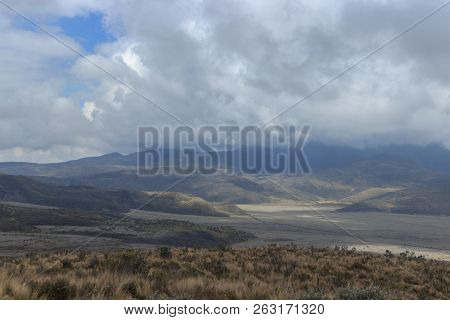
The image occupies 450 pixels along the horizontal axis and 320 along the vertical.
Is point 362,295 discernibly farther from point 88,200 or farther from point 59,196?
point 59,196

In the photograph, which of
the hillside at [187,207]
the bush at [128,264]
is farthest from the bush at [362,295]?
the hillside at [187,207]

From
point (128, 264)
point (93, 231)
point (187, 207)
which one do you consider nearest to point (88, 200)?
point (187, 207)

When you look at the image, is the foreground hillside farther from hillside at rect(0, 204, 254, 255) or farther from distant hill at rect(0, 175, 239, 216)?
distant hill at rect(0, 175, 239, 216)

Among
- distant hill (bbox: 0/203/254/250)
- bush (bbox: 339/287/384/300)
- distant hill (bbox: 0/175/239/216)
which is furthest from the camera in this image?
distant hill (bbox: 0/175/239/216)

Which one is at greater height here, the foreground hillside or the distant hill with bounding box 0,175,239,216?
the distant hill with bounding box 0,175,239,216

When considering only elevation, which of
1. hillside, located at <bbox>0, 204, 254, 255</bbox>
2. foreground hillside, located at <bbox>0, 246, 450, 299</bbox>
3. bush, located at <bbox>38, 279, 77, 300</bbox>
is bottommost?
hillside, located at <bbox>0, 204, 254, 255</bbox>

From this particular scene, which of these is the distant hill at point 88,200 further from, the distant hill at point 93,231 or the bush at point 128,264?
the bush at point 128,264

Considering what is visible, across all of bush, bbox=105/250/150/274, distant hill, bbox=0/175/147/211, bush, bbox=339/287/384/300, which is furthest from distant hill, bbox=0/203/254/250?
distant hill, bbox=0/175/147/211

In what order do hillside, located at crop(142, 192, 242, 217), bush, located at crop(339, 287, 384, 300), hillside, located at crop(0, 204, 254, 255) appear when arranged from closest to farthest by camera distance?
bush, located at crop(339, 287, 384, 300) → hillside, located at crop(0, 204, 254, 255) → hillside, located at crop(142, 192, 242, 217)

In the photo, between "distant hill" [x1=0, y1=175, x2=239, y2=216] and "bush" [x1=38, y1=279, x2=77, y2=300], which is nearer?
"bush" [x1=38, y1=279, x2=77, y2=300]
